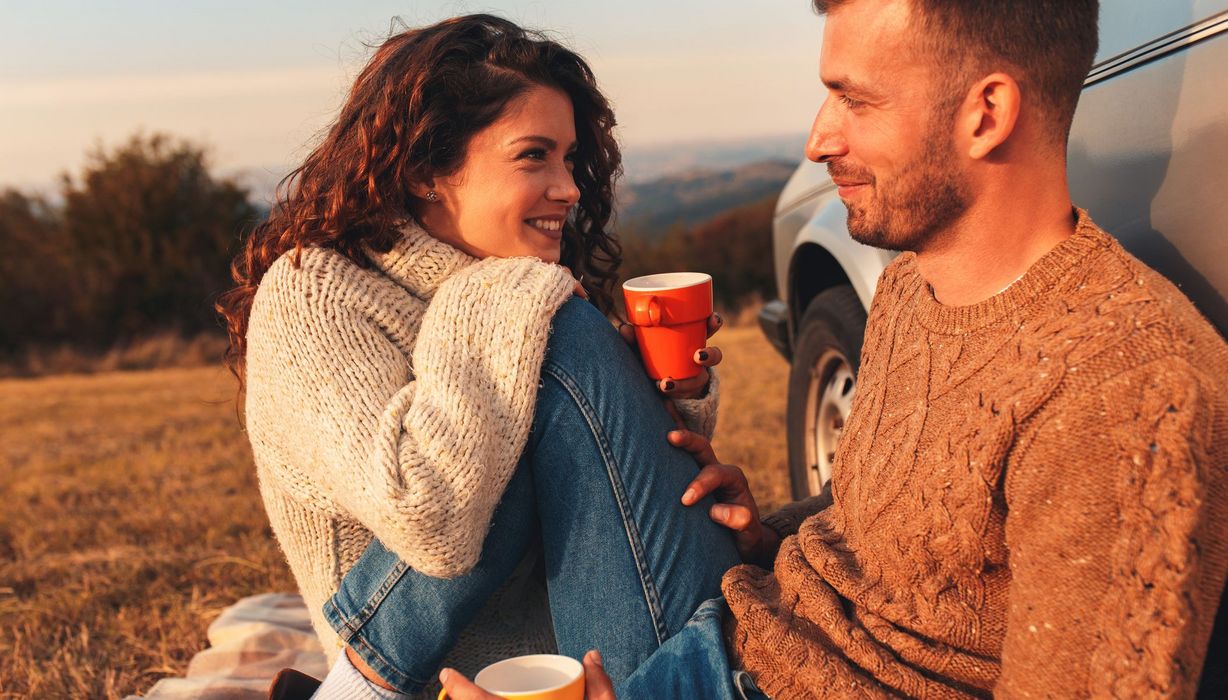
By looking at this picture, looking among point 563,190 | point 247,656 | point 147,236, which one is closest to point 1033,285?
point 563,190

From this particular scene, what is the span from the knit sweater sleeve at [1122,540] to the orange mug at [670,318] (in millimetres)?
913

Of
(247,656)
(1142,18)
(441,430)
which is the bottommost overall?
(247,656)

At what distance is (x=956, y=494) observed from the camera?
1.58 m

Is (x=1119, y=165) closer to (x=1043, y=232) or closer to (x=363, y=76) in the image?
(x=1043, y=232)

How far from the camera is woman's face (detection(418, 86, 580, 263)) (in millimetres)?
2584

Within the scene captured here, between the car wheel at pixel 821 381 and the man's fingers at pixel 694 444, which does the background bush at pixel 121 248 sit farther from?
the man's fingers at pixel 694 444

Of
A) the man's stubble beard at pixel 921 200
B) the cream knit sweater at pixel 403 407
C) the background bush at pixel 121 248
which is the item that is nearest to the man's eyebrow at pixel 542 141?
the cream knit sweater at pixel 403 407

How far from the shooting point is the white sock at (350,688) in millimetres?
2121

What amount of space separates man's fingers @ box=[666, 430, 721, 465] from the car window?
1.08 meters

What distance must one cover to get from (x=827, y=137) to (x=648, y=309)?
53 cm

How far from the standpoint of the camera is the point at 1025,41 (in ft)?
5.54

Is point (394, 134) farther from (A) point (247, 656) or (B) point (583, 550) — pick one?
(A) point (247, 656)

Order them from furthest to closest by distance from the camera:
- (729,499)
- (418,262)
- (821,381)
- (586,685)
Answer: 1. (821,381)
2. (418,262)
3. (729,499)
4. (586,685)

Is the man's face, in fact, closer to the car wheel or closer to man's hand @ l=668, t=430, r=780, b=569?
man's hand @ l=668, t=430, r=780, b=569
